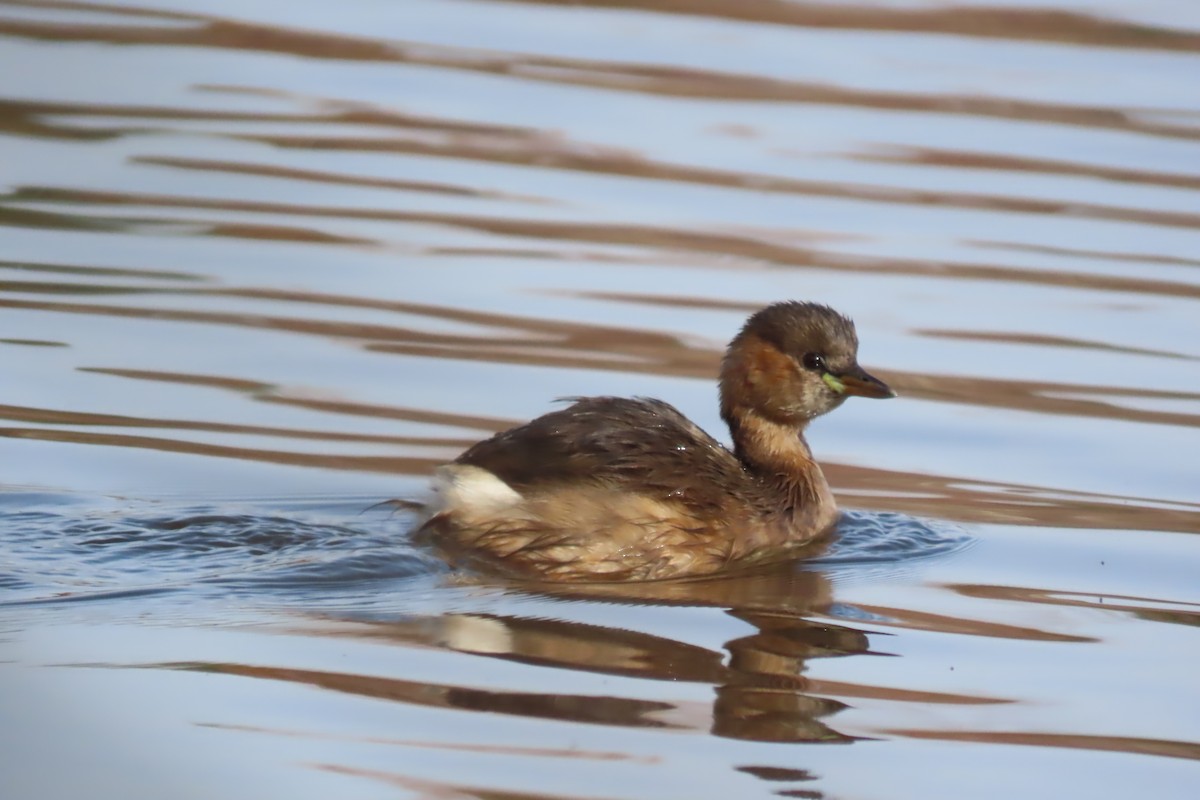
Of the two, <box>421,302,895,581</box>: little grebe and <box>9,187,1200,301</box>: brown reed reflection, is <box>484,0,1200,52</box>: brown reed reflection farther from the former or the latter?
<box>421,302,895,581</box>: little grebe

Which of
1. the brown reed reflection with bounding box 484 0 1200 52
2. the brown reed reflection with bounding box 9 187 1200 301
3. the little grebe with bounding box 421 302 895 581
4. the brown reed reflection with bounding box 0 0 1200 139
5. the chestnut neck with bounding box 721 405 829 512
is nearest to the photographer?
the little grebe with bounding box 421 302 895 581

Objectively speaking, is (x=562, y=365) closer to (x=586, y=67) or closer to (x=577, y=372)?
(x=577, y=372)

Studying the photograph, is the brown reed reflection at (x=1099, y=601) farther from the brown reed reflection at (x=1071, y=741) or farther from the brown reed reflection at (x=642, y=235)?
the brown reed reflection at (x=642, y=235)

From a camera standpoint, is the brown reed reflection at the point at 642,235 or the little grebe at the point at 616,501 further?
the brown reed reflection at the point at 642,235

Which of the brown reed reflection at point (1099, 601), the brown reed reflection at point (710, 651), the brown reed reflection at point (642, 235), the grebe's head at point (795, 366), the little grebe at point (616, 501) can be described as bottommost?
the brown reed reflection at point (710, 651)

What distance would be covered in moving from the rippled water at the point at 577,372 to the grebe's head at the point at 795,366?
37 centimetres

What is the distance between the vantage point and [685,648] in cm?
584

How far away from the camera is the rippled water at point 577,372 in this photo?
522cm

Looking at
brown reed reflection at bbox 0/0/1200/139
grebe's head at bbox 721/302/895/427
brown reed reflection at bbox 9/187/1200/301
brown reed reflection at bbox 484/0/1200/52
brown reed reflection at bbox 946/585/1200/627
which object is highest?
brown reed reflection at bbox 484/0/1200/52

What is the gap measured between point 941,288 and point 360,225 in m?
2.58

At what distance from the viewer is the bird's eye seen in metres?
7.61

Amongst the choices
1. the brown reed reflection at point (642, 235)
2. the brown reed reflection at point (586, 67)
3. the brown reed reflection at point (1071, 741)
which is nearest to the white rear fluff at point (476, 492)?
the brown reed reflection at point (1071, 741)

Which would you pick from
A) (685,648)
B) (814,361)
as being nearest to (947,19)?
(814,361)

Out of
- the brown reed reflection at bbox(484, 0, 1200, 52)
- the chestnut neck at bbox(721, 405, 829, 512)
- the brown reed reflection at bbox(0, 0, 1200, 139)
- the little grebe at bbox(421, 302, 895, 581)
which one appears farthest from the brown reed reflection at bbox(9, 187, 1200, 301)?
the brown reed reflection at bbox(484, 0, 1200, 52)
